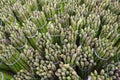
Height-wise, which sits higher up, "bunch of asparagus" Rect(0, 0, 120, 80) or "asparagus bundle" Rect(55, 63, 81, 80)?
"bunch of asparagus" Rect(0, 0, 120, 80)

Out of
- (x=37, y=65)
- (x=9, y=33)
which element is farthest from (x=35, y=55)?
(x=9, y=33)

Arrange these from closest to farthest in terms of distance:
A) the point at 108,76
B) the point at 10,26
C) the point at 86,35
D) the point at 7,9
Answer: the point at 108,76 → the point at 86,35 → the point at 10,26 → the point at 7,9

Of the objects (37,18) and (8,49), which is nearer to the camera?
(8,49)

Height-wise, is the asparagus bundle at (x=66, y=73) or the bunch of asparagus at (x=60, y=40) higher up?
the bunch of asparagus at (x=60, y=40)

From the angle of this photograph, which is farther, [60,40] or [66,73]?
[60,40]

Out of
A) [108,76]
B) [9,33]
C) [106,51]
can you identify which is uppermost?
[9,33]

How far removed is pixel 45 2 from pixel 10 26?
26cm

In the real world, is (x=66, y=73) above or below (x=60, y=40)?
below

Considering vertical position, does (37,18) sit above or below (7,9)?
below

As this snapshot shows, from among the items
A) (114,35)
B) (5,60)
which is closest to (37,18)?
(5,60)

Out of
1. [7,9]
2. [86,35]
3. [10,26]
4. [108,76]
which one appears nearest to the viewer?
[108,76]

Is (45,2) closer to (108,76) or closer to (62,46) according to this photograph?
(62,46)

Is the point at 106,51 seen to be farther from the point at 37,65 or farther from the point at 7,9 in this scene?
the point at 7,9

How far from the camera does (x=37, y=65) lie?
899 mm
